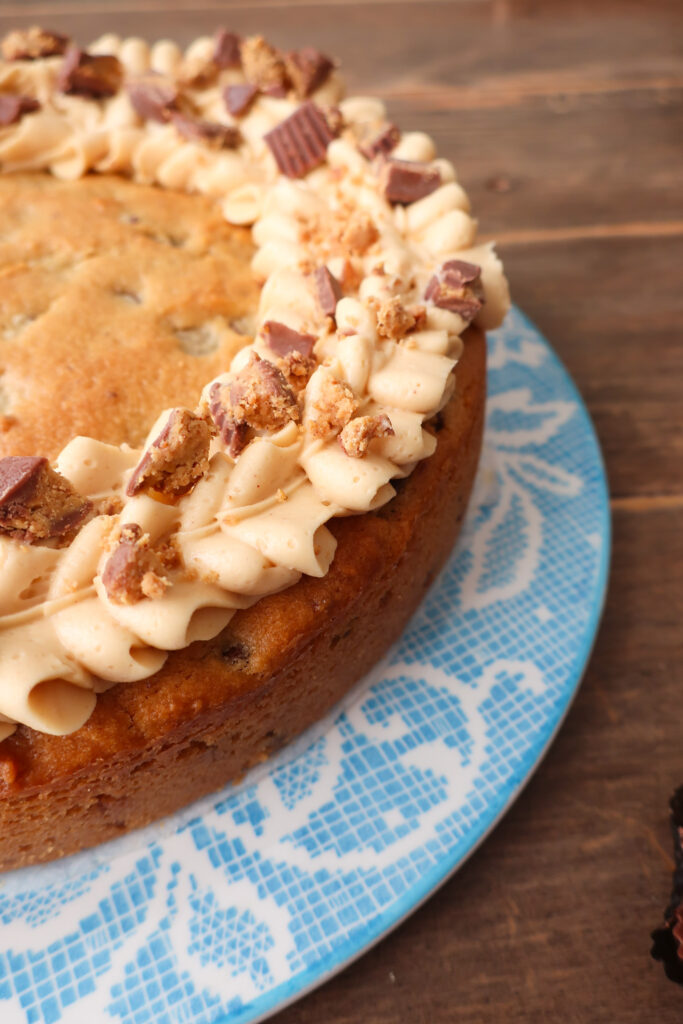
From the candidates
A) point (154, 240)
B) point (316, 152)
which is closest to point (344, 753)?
point (154, 240)

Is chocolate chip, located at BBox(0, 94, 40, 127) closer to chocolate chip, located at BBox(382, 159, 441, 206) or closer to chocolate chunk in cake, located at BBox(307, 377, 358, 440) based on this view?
chocolate chip, located at BBox(382, 159, 441, 206)

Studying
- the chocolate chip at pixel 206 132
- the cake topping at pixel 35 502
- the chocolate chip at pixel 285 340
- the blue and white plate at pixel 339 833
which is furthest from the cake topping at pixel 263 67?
the cake topping at pixel 35 502

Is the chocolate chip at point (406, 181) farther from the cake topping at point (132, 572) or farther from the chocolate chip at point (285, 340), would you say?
the cake topping at point (132, 572)

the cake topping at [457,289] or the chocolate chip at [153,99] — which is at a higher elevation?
the chocolate chip at [153,99]

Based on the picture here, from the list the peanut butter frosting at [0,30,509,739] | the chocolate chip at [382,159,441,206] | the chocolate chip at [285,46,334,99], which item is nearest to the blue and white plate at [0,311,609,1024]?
the peanut butter frosting at [0,30,509,739]

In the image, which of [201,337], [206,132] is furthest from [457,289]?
[206,132]
